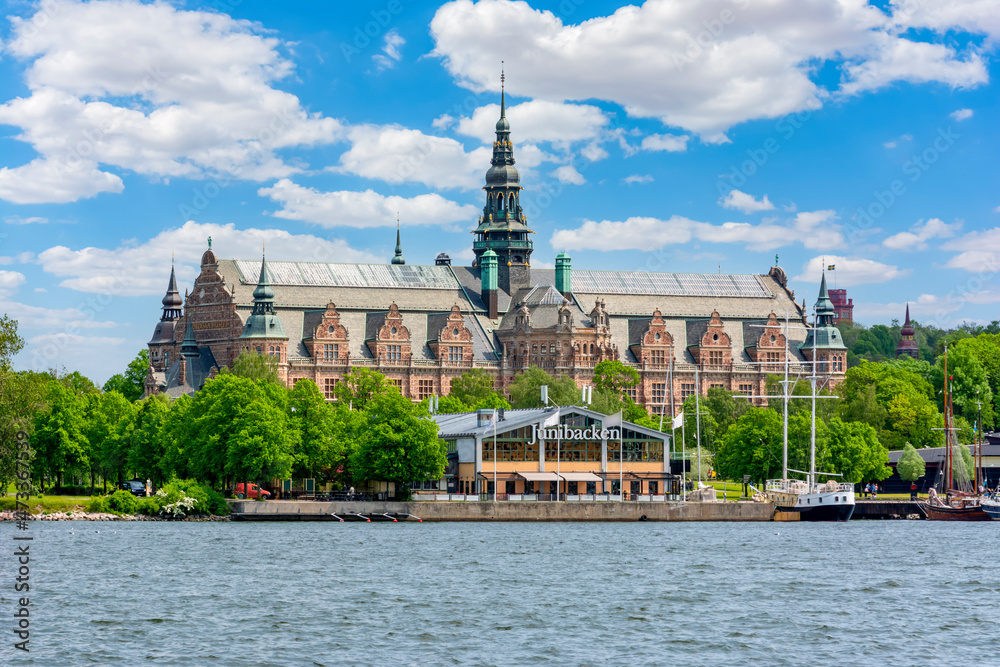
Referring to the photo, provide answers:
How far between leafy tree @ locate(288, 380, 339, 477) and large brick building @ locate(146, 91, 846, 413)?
50.1m

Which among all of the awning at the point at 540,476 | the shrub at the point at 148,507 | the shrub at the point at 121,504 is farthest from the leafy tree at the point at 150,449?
the awning at the point at 540,476

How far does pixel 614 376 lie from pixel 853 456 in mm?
50072

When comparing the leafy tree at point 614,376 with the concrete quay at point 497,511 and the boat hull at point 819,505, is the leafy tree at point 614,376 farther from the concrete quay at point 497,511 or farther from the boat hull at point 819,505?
the concrete quay at point 497,511

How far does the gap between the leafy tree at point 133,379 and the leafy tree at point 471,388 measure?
37.4m

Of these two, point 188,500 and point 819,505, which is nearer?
point 188,500

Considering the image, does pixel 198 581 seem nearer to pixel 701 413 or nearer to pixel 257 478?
pixel 257 478

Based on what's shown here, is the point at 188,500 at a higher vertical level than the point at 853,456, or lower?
lower

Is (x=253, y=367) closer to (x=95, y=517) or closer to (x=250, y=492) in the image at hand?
(x=250, y=492)

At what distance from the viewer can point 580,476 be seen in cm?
11750

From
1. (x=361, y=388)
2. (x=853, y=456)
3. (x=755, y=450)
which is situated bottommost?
(x=853, y=456)

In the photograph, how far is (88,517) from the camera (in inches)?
4124

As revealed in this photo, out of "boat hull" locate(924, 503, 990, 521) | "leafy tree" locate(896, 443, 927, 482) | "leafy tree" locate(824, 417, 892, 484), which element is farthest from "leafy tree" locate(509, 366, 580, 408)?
"boat hull" locate(924, 503, 990, 521)

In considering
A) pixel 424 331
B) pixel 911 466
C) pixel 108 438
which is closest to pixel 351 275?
pixel 424 331

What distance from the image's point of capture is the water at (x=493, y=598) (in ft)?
176
